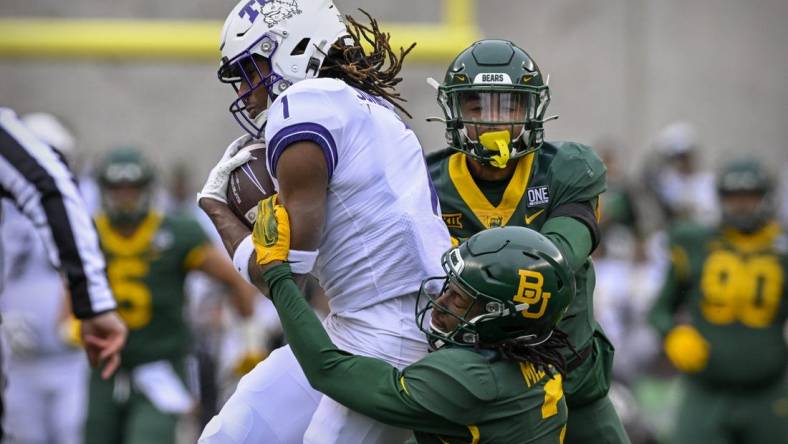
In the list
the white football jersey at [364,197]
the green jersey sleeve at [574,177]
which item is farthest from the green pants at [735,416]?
the white football jersey at [364,197]

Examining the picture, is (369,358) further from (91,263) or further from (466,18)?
(466,18)

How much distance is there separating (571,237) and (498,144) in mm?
345

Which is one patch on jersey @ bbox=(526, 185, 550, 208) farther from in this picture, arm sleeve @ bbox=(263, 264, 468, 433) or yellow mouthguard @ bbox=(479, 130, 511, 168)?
arm sleeve @ bbox=(263, 264, 468, 433)

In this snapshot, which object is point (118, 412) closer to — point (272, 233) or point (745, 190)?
point (745, 190)

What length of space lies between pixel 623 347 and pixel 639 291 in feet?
2.86

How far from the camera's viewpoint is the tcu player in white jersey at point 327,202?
3594 mm

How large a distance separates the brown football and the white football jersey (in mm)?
135

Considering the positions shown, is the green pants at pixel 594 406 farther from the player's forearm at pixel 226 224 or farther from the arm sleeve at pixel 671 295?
the arm sleeve at pixel 671 295

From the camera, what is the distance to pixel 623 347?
1045cm

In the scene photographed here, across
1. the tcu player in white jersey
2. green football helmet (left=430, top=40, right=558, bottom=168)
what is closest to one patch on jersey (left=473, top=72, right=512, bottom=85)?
green football helmet (left=430, top=40, right=558, bottom=168)

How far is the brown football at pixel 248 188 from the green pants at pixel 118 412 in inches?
139

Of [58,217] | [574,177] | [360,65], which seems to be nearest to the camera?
[360,65]

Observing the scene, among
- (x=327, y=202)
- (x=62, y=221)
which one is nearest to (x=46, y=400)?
(x=62, y=221)

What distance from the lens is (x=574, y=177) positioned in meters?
4.20
